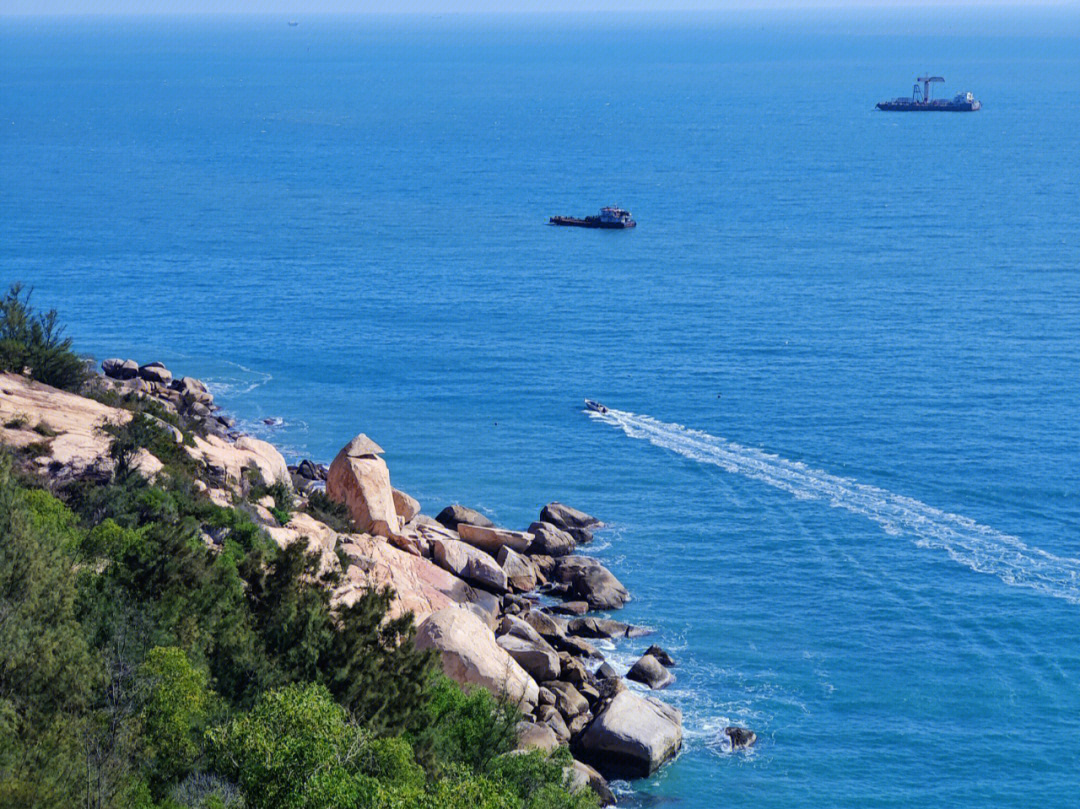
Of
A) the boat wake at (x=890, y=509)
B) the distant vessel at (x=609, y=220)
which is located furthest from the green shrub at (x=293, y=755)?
the distant vessel at (x=609, y=220)

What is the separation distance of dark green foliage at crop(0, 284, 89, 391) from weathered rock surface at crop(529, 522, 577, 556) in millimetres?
22416

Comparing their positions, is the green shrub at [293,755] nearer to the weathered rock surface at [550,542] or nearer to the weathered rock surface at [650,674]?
the weathered rock surface at [650,674]

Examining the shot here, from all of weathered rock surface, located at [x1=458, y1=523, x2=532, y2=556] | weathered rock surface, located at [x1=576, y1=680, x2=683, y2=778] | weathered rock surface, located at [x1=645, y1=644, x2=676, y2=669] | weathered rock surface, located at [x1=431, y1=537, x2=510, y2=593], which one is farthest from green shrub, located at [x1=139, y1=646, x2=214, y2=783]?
weathered rock surface, located at [x1=458, y1=523, x2=532, y2=556]

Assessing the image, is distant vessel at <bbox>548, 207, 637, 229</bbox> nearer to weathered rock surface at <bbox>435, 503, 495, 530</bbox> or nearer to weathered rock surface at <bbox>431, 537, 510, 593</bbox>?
weathered rock surface at <bbox>435, 503, 495, 530</bbox>

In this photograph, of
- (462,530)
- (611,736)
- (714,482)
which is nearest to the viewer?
(611,736)

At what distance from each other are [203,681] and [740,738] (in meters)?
24.4

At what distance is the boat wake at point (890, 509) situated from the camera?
6184 cm

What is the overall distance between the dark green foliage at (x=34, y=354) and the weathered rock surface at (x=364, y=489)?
1276 centimetres

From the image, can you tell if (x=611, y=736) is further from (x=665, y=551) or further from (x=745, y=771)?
(x=665, y=551)

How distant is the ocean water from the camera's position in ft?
171

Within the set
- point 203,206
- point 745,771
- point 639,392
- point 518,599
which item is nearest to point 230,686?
point 745,771

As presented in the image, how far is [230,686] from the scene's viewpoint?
3331 cm

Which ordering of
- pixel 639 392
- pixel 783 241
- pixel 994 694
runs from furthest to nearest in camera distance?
pixel 783 241, pixel 639 392, pixel 994 694

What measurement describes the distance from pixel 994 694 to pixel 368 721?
95.6ft
